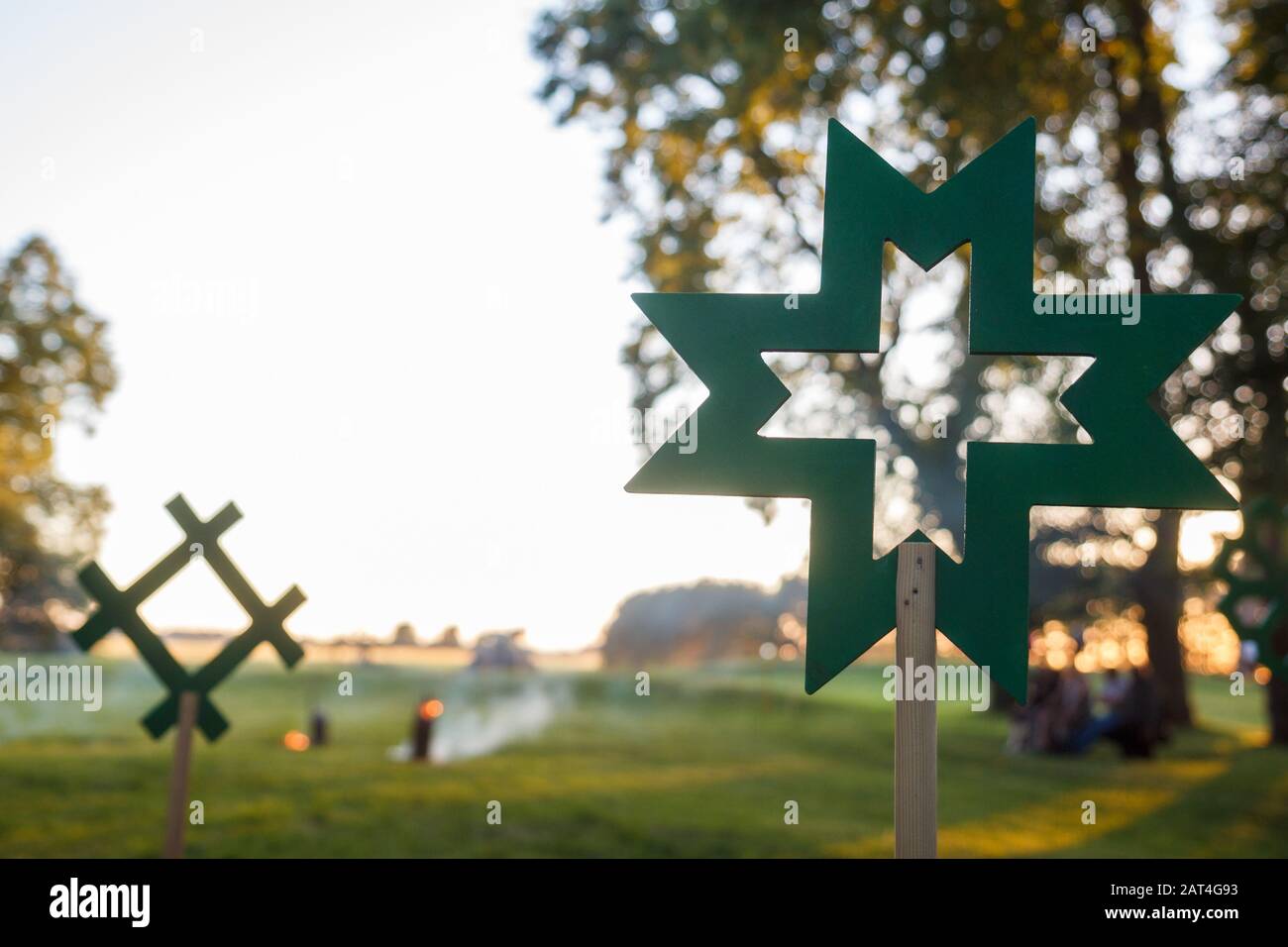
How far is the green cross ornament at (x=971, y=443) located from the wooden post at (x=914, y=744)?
88mm

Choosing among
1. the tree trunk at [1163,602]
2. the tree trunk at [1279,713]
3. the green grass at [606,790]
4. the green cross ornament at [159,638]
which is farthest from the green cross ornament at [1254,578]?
the tree trunk at [1163,602]

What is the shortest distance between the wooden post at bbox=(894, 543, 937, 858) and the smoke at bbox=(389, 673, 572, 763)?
1121 cm

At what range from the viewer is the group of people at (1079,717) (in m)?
18.2

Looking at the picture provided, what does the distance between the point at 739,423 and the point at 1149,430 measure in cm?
150

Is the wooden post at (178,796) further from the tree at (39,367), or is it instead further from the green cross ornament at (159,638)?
the tree at (39,367)

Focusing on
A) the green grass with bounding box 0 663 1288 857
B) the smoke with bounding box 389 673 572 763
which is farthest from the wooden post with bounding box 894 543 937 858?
the smoke with bounding box 389 673 572 763

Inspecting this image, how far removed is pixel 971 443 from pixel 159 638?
440cm

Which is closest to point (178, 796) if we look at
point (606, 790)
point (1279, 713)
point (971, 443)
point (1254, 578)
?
point (971, 443)

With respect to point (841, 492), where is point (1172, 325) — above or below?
above

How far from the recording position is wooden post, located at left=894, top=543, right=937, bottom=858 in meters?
3.48
